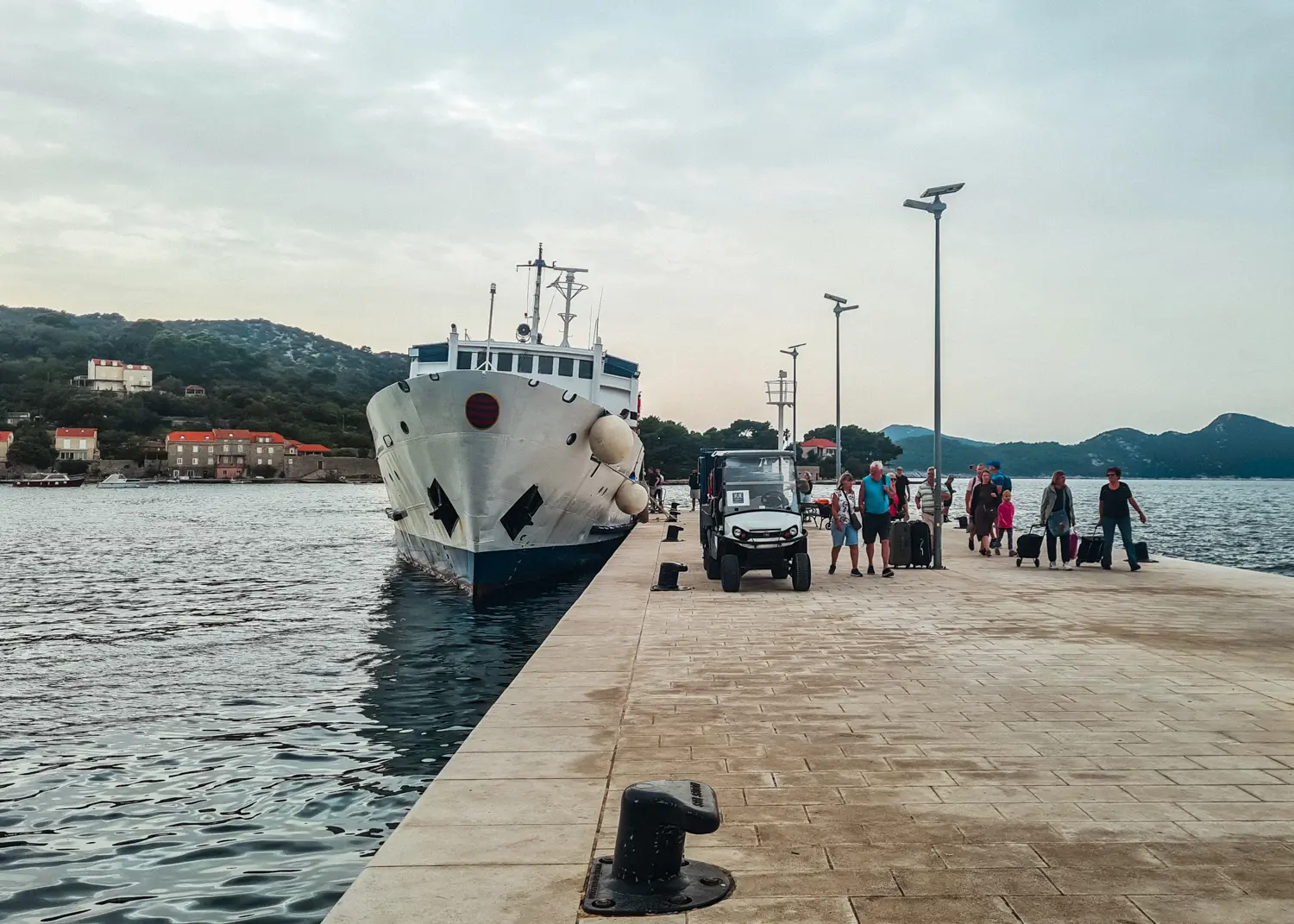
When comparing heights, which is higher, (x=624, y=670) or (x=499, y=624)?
(x=624, y=670)

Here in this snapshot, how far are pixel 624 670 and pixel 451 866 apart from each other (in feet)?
13.8

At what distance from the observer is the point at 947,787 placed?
4.80 meters

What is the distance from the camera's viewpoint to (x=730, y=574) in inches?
548

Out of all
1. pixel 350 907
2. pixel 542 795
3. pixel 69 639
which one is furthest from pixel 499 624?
pixel 350 907

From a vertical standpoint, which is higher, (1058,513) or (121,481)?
(1058,513)

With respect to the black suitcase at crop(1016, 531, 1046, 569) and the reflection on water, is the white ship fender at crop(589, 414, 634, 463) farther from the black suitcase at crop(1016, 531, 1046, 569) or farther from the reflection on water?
the black suitcase at crop(1016, 531, 1046, 569)

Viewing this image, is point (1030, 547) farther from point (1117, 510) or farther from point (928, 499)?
point (928, 499)

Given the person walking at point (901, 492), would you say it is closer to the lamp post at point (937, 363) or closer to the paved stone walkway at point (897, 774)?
the lamp post at point (937, 363)

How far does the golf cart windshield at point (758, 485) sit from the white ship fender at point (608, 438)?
561 centimetres

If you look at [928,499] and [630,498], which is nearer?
[928,499]

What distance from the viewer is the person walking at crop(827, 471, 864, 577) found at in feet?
52.9

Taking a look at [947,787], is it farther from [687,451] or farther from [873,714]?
[687,451]

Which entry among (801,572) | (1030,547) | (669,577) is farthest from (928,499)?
(669,577)

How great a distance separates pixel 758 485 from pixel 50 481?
157 m
